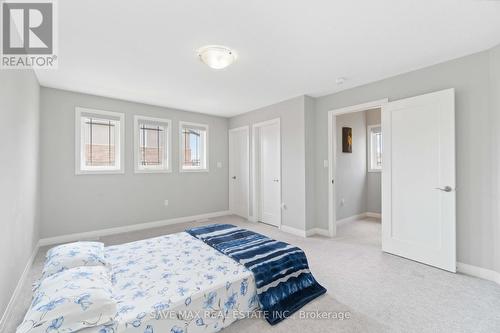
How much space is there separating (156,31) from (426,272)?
3.92 metres

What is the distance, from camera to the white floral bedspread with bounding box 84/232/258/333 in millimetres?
1388

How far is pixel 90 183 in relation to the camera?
3953 millimetres

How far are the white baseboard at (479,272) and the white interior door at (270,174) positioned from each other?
8.81 ft

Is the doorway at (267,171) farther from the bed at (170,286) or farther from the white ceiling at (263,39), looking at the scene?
the bed at (170,286)

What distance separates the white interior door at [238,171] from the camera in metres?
5.39

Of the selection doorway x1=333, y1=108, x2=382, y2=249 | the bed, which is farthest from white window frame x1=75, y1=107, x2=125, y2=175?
doorway x1=333, y1=108, x2=382, y2=249

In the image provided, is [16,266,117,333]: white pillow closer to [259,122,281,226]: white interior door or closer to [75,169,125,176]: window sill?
[75,169,125,176]: window sill

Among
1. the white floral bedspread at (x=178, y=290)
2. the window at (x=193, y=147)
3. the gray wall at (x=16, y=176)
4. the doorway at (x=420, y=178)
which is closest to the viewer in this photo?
the white floral bedspread at (x=178, y=290)

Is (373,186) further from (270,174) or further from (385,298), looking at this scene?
(385,298)

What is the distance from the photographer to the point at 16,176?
217cm

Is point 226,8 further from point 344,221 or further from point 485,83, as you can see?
point 344,221

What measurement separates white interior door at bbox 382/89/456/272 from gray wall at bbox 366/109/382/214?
2.24 m

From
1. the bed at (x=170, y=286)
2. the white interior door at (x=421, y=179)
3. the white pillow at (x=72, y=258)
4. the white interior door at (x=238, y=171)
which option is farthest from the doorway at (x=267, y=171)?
the white pillow at (x=72, y=258)

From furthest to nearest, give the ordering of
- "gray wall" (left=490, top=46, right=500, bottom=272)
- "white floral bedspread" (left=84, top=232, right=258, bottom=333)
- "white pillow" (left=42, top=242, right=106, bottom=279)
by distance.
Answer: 1. "gray wall" (left=490, top=46, right=500, bottom=272)
2. "white pillow" (left=42, top=242, right=106, bottom=279)
3. "white floral bedspread" (left=84, top=232, right=258, bottom=333)
